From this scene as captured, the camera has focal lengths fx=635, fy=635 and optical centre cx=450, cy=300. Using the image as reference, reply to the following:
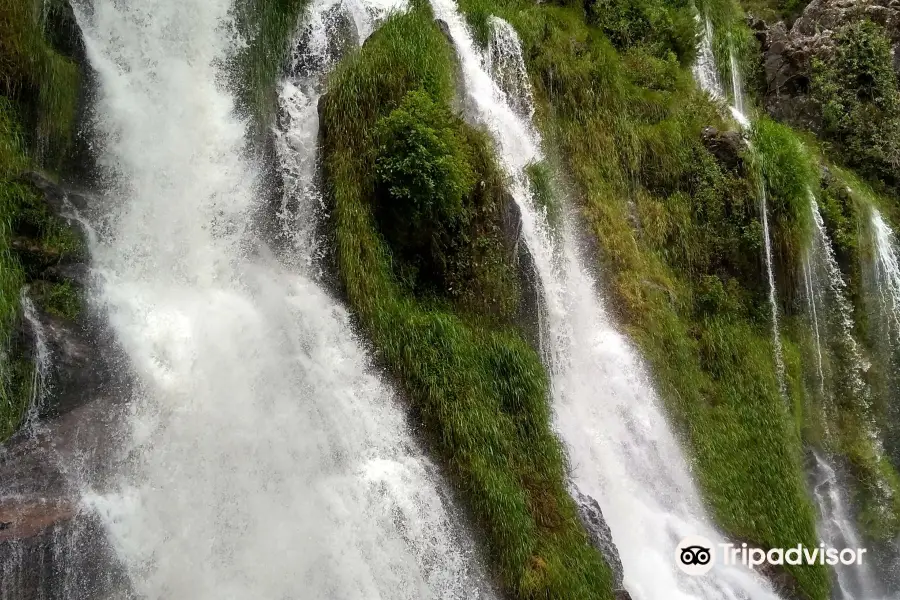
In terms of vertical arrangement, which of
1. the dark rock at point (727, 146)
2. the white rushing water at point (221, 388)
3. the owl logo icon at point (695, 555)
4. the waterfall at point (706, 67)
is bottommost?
the owl logo icon at point (695, 555)

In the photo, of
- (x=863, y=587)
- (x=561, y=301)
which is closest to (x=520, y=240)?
(x=561, y=301)

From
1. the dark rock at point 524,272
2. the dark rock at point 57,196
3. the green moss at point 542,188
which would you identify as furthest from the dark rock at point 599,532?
the dark rock at point 57,196

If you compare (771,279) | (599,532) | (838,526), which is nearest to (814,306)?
(771,279)

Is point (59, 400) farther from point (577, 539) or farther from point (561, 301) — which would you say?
point (561, 301)

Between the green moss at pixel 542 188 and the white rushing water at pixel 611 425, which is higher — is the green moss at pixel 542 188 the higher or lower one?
the higher one

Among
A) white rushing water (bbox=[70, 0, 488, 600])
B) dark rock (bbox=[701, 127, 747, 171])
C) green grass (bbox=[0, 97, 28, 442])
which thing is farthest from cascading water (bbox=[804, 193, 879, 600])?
green grass (bbox=[0, 97, 28, 442])

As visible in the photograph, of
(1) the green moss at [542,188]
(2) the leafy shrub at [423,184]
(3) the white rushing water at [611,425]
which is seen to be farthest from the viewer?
(1) the green moss at [542,188]

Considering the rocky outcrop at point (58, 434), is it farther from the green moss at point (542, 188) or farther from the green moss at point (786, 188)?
the green moss at point (786, 188)
